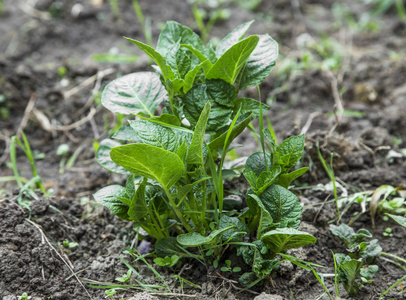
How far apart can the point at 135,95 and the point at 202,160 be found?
42 centimetres

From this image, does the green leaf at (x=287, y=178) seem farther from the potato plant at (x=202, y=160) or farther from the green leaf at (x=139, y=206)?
the green leaf at (x=139, y=206)

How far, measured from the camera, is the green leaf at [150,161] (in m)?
1.14

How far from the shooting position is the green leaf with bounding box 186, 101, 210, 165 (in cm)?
117

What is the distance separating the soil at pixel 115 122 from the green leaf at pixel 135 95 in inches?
21.2

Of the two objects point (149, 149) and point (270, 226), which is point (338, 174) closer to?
point (270, 226)

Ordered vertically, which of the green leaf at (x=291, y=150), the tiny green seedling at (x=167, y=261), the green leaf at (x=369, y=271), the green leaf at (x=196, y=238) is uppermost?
the green leaf at (x=291, y=150)

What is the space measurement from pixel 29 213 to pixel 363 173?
1514mm

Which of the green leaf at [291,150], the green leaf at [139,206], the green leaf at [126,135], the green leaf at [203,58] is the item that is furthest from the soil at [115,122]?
the green leaf at [203,58]

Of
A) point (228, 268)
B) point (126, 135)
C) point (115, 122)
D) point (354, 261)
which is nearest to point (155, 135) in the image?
point (126, 135)

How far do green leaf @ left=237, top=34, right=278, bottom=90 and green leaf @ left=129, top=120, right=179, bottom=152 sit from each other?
34 cm

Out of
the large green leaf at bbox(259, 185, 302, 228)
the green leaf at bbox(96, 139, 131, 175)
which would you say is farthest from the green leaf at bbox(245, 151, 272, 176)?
the green leaf at bbox(96, 139, 131, 175)

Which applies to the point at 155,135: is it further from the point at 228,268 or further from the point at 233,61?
the point at 228,268

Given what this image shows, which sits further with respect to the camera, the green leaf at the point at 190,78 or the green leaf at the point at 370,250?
the green leaf at the point at 370,250

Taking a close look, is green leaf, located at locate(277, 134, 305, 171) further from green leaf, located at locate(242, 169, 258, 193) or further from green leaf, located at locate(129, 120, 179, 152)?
green leaf, located at locate(129, 120, 179, 152)
